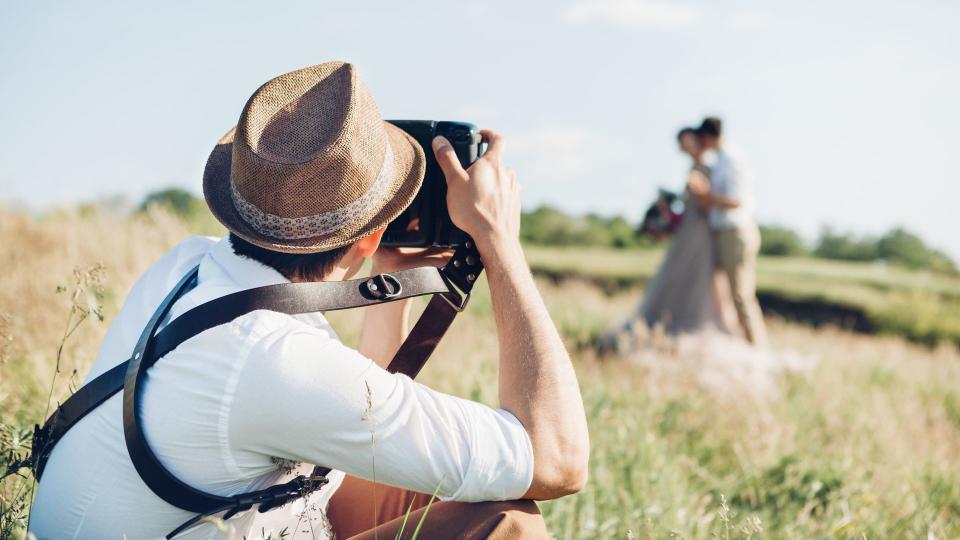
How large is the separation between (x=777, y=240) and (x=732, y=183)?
62.2 ft

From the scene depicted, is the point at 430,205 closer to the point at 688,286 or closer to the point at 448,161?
the point at 448,161

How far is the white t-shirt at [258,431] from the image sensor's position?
1.41 metres

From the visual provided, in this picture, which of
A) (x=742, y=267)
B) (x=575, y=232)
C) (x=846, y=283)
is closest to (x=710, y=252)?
(x=742, y=267)

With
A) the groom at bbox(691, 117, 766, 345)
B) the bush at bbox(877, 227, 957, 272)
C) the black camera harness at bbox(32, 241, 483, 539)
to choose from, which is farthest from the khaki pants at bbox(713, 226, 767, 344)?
the bush at bbox(877, 227, 957, 272)

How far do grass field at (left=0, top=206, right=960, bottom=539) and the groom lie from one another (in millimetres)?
573

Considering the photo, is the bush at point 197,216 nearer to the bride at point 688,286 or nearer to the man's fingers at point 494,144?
the bride at point 688,286

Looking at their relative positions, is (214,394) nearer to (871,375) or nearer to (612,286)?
(871,375)

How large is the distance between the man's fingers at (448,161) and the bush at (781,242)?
24470mm

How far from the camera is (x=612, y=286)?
1891 centimetres

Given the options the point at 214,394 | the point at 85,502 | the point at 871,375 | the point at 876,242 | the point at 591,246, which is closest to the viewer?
the point at 214,394

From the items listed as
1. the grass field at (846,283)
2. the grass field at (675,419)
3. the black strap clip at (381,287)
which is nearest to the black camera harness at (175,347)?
the black strap clip at (381,287)

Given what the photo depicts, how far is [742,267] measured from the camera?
24.7ft

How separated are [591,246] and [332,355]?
24661 millimetres

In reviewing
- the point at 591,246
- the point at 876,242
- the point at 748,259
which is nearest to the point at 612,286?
the point at 591,246
